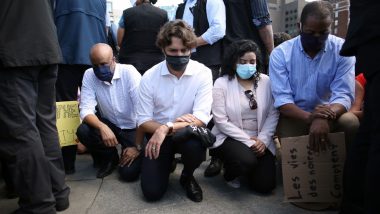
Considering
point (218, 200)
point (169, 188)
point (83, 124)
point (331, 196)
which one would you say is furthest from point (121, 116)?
point (331, 196)

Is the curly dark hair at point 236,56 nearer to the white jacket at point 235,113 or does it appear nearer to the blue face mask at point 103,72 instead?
the white jacket at point 235,113

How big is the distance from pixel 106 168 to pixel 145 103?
0.83m

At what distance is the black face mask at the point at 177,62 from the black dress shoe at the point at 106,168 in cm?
115

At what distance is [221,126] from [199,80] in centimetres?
42

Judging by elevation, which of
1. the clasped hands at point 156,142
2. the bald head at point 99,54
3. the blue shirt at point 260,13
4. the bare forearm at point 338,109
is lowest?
the clasped hands at point 156,142

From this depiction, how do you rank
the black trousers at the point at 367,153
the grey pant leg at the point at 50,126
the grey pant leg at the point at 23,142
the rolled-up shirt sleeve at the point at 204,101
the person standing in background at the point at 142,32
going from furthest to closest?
the person standing in background at the point at 142,32 → the rolled-up shirt sleeve at the point at 204,101 → the grey pant leg at the point at 50,126 → the grey pant leg at the point at 23,142 → the black trousers at the point at 367,153

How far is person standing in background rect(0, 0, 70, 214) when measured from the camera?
6.17ft

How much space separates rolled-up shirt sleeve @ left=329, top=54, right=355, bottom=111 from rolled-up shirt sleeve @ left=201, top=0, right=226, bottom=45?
123cm

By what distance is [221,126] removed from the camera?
2.77 m

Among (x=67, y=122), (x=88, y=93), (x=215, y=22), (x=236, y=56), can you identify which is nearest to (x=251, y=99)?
(x=236, y=56)

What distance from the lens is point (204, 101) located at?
2695 millimetres

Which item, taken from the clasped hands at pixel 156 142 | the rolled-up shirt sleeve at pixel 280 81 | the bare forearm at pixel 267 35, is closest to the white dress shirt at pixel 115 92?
the clasped hands at pixel 156 142

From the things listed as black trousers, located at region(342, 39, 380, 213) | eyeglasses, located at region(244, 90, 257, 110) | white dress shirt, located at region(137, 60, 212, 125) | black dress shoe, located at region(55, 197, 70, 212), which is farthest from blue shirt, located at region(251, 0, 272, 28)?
black dress shoe, located at region(55, 197, 70, 212)

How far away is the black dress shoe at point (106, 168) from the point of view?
3048 millimetres
